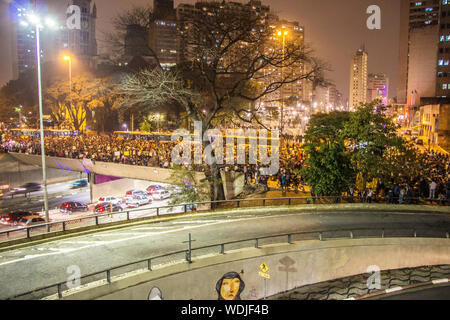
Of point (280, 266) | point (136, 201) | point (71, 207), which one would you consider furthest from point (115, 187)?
point (280, 266)

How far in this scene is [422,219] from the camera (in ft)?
50.2

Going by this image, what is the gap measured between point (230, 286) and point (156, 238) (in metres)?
3.55

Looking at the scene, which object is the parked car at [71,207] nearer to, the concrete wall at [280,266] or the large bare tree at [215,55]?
the large bare tree at [215,55]

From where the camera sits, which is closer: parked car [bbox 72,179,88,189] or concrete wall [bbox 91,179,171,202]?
concrete wall [bbox 91,179,171,202]

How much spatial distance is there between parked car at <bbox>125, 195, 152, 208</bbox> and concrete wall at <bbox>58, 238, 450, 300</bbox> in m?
20.3

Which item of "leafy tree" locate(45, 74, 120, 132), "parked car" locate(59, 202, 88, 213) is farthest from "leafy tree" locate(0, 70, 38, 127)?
"parked car" locate(59, 202, 88, 213)

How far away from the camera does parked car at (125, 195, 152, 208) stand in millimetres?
29219

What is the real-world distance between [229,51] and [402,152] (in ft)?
36.7

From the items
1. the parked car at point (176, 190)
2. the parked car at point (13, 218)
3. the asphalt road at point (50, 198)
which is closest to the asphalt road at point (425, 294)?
the parked car at point (176, 190)

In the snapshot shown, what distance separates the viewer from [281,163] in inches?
962

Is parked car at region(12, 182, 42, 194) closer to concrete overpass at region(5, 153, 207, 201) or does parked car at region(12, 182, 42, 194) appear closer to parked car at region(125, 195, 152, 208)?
concrete overpass at region(5, 153, 207, 201)

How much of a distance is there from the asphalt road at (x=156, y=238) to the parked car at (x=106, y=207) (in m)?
14.8

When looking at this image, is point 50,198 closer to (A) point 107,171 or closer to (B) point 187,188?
(A) point 107,171
